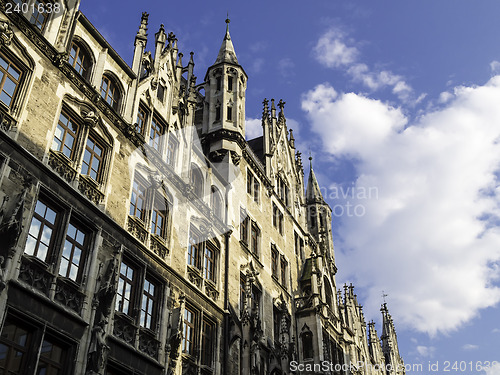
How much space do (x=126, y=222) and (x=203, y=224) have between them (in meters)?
5.67

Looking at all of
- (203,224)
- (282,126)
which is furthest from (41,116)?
(282,126)

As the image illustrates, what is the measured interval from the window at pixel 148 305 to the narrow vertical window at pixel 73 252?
2949mm

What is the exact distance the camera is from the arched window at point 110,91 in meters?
20.9

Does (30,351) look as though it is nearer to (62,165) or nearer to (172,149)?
(62,165)

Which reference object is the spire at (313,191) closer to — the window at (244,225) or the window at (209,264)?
the window at (244,225)

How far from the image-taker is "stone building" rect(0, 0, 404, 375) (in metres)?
15.0

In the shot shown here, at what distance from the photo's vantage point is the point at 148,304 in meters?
19.1

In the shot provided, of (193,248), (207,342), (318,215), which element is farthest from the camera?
(318,215)

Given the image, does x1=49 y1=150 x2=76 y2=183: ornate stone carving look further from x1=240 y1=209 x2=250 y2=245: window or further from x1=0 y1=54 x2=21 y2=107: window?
x1=240 y1=209 x2=250 y2=245: window

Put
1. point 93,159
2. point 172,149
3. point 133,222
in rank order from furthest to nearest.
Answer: point 172,149
point 133,222
point 93,159

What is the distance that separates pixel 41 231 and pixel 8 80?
4375 mm

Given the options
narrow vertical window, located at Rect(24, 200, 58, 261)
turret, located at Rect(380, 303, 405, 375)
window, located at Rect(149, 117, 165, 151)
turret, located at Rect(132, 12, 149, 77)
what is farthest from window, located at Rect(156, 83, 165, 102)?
turret, located at Rect(380, 303, 405, 375)

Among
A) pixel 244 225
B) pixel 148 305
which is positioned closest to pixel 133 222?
pixel 148 305

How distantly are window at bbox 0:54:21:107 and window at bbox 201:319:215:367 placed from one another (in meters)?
10.9
